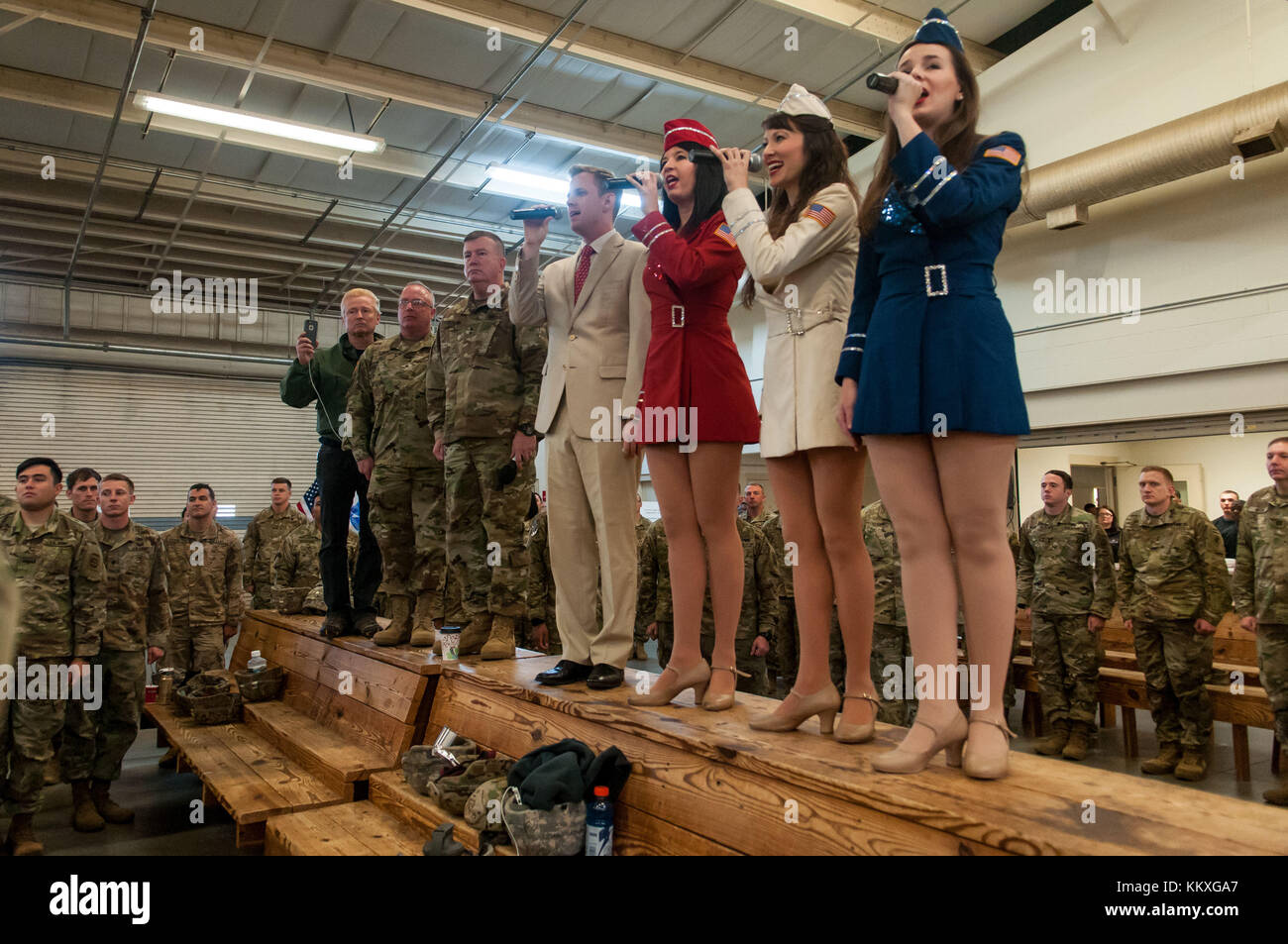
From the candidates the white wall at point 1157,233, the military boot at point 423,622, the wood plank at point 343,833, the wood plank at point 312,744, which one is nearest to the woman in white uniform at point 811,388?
the wood plank at point 343,833

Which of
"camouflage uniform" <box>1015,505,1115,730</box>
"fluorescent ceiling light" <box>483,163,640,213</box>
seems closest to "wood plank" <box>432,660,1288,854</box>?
"camouflage uniform" <box>1015,505,1115,730</box>

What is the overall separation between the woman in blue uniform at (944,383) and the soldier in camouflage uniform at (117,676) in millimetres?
4129

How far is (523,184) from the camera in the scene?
9062 mm

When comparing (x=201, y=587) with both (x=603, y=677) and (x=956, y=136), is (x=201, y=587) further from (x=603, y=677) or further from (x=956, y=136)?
(x=956, y=136)

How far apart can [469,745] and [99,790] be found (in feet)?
9.51

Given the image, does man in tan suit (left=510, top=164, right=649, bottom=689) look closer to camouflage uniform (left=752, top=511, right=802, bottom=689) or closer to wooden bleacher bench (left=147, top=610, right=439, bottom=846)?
wooden bleacher bench (left=147, top=610, right=439, bottom=846)

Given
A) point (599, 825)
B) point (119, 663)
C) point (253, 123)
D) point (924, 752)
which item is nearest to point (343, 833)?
point (599, 825)

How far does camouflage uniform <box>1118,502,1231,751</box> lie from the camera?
496 cm

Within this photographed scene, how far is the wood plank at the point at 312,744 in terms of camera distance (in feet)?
10.7

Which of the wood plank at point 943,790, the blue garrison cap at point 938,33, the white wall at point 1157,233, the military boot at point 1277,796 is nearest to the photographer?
the wood plank at point 943,790

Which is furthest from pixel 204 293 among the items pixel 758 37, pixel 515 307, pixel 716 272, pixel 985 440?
pixel 985 440

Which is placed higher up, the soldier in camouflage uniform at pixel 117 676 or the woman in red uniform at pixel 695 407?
the woman in red uniform at pixel 695 407

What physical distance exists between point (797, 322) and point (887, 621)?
3885mm

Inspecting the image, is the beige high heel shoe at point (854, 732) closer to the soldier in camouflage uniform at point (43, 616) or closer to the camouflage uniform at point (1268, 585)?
the camouflage uniform at point (1268, 585)
